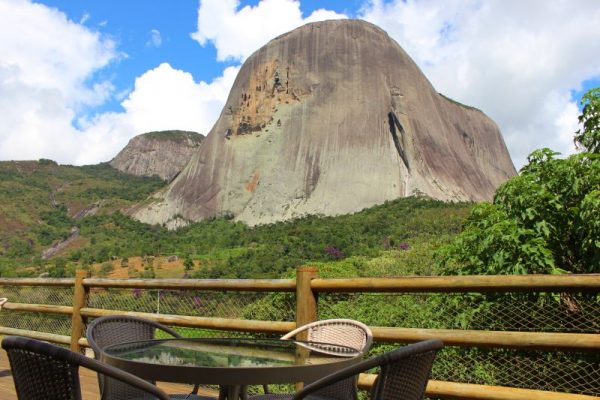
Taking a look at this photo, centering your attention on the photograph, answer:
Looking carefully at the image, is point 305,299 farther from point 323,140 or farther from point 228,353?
point 323,140

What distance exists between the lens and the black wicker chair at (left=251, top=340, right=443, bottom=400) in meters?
1.60

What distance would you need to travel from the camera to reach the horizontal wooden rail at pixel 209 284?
370 centimetres

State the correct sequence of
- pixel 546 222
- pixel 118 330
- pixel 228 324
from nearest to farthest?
pixel 118 330 → pixel 228 324 → pixel 546 222

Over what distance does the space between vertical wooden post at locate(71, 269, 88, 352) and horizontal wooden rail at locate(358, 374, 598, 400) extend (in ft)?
11.9

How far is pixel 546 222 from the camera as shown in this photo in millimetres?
4309

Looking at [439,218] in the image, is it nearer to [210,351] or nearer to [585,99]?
[585,99]

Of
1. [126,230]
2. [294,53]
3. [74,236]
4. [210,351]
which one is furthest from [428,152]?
[210,351]

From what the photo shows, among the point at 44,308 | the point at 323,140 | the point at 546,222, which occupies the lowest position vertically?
the point at 44,308

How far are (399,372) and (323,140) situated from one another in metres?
46.6

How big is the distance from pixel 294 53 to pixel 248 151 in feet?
33.7

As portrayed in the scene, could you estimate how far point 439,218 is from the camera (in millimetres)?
31469

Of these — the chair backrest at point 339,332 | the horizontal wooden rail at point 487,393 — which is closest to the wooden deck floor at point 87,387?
the chair backrest at point 339,332

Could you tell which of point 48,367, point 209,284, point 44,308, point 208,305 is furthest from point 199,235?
point 48,367

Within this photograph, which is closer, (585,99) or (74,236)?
(585,99)
